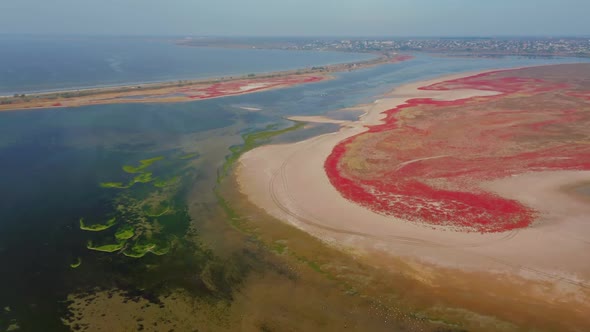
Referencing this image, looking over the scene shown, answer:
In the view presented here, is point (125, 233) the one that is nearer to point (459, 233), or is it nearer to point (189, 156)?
point (189, 156)

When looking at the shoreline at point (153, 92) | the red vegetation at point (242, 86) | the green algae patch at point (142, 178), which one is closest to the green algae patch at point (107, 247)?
the green algae patch at point (142, 178)

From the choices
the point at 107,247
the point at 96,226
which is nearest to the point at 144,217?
the point at 96,226

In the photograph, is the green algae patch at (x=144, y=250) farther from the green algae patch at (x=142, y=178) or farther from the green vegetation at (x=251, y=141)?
the green vegetation at (x=251, y=141)

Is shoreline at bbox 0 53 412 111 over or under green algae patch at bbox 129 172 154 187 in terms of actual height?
over

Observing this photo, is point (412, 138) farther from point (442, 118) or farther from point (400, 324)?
point (400, 324)

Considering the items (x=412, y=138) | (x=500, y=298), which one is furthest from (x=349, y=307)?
(x=412, y=138)

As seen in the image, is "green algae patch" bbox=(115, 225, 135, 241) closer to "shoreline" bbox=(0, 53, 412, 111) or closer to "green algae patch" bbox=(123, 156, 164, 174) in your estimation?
"green algae patch" bbox=(123, 156, 164, 174)

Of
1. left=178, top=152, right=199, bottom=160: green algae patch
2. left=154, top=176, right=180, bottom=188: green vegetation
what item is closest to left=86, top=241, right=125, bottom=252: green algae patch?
left=154, top=176, right=180, bottom=188: green vegetation
